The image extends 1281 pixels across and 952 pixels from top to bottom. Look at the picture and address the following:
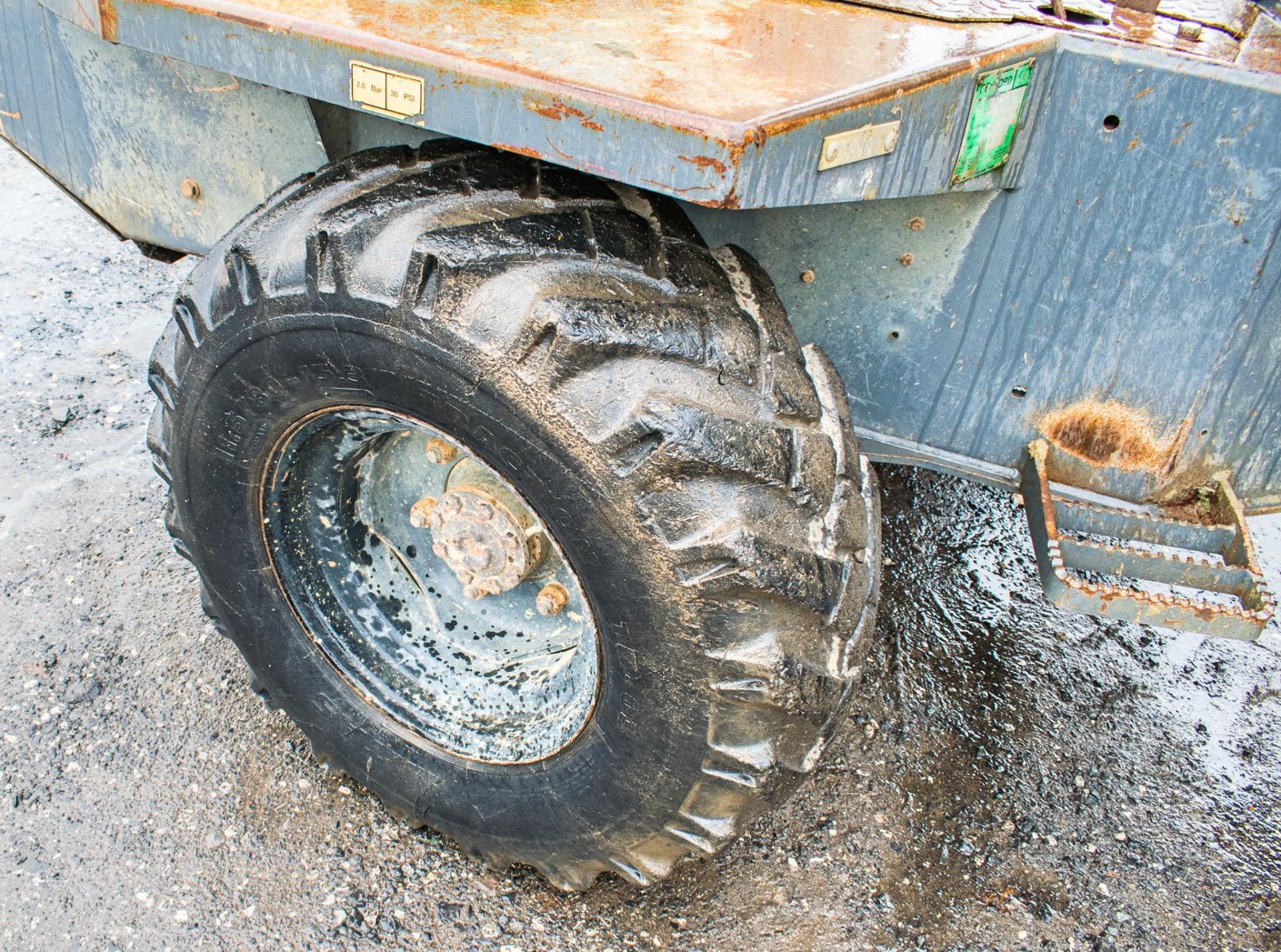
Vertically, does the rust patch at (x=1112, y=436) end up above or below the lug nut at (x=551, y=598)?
above

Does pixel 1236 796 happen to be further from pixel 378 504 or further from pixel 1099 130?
pixel 378 504

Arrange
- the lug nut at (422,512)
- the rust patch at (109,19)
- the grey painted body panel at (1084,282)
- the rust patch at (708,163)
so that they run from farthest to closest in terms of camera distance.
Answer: the lug nut at (422,512), the rust patch at (109,19), the grey painted body panel at (1084,282), the rust patch at (708,163)

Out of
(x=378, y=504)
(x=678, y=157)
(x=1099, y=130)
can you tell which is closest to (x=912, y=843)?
(x=378, y=504)

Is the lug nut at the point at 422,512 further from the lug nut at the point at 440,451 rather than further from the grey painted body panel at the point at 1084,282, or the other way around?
the grey painted body panel at the point at 1084,282

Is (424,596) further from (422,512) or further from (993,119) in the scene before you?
(993,119)

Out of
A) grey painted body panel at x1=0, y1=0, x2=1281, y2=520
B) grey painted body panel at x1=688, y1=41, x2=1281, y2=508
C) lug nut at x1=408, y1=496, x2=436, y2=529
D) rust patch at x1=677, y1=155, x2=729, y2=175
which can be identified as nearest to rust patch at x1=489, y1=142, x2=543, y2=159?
grey painted body panel at x1=0, y1=0, x2=1281, y2=520

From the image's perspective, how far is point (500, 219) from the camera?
5.38ft

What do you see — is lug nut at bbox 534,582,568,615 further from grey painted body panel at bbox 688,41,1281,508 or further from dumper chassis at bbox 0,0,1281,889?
grey painted body panel at bbox 688,41,1281,508

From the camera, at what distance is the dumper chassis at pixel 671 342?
1.54 meters

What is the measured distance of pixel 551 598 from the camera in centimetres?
207

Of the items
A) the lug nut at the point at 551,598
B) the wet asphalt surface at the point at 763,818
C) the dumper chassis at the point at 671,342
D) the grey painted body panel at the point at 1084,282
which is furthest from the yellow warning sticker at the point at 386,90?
the wet asphalt surface at the point at 763,818

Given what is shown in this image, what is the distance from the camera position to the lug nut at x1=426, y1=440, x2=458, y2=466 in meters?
2.03

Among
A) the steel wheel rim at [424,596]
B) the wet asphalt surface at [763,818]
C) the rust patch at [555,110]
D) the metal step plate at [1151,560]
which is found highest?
the rust patch at [555,110]

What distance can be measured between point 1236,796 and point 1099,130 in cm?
174
